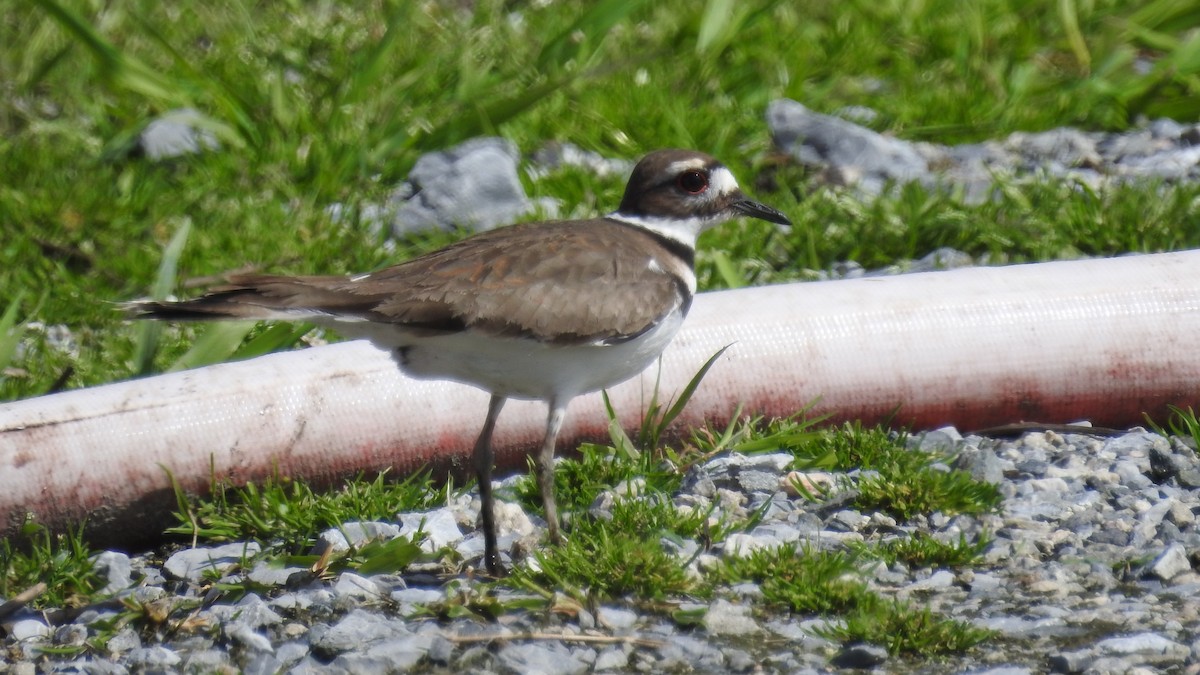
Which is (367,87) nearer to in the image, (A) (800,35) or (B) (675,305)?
(A) (800,35)

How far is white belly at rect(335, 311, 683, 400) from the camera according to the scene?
4.79 meters

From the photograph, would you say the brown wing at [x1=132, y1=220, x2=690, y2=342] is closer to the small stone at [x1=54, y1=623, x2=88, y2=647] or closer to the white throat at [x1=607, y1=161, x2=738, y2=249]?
the white throat at [x1=607, y1=161, x2=738, y2=249]

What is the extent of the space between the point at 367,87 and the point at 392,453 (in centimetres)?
355

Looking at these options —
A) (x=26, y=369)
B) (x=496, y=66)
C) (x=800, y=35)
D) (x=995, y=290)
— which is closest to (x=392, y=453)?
(x=26, y=369)

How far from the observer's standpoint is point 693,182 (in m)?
5.63

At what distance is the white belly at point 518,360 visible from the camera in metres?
4.79

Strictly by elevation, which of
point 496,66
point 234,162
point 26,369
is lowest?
point 26,369

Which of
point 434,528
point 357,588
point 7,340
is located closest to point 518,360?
point 434,528

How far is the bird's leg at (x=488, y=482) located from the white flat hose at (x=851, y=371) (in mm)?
366

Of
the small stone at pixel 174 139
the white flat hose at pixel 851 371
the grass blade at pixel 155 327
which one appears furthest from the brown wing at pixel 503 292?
the small stone at pixel 174 139

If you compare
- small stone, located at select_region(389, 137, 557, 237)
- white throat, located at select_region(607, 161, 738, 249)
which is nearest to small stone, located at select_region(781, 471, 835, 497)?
white throat, located at select_region(607, 161, 738, 249)

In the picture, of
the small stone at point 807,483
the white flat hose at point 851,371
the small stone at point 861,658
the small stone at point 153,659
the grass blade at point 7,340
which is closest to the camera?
the small stone at point 861,658

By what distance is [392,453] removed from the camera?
17.9ft

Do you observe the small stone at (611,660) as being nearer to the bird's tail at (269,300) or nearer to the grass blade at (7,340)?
the bird's tail at (269,300)
